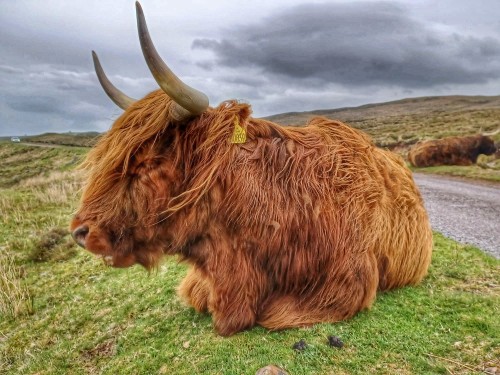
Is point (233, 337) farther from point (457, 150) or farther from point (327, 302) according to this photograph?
point (457, 150)

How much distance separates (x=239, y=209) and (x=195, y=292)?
1246 mm

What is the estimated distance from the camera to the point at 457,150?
2348 cm

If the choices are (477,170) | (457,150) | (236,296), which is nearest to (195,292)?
(236,296)

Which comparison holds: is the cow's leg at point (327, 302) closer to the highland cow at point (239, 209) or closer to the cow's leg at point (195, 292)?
the highland cow at point (239, 209)

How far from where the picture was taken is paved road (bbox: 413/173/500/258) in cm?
812

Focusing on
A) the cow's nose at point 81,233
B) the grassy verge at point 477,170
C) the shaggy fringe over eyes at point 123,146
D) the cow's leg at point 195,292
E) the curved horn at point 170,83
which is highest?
the curved horn at point 170,83

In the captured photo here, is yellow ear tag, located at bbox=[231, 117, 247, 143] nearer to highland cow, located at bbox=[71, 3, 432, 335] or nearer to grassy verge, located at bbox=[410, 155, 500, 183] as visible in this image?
highland cow, located at bbox=[71, 3, 432, 335]

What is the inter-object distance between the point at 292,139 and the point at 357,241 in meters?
1.10

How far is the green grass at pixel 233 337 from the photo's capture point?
10.3 ft

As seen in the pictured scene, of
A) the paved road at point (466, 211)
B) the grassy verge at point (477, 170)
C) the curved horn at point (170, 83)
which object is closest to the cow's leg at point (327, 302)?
the curved horn at point (170, 83)

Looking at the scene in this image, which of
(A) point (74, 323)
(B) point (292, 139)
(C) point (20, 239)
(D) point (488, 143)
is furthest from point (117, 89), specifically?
(D) point (488, 143)

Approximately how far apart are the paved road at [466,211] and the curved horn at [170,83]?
5987 millimetres

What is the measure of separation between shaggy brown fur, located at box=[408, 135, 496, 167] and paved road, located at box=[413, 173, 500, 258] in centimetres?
646

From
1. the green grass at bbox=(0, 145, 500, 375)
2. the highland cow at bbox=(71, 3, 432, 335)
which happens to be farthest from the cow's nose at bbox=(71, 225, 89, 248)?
the green grass at bbox=(0, 145, 500, 375)
